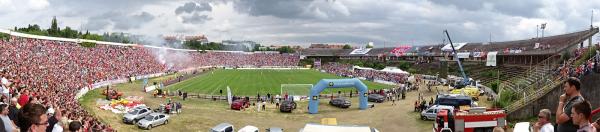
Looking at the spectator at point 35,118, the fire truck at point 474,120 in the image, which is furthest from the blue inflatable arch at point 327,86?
the spectator at point 35,118

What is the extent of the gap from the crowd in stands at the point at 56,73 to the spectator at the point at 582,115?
23.5 feet

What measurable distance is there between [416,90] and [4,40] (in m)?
43.3

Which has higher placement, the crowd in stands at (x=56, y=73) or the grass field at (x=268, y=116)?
the crowd in stands at (x=56, y=73)

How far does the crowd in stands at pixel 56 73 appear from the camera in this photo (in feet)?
41.9

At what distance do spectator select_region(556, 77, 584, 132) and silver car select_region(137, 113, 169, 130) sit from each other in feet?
81.4

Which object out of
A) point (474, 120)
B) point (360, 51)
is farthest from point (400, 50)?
point (474, 120)

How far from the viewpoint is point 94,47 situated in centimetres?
7806

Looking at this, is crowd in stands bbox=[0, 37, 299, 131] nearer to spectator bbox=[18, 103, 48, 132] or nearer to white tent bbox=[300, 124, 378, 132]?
spectator bbox=[18, 103, 48, 132]

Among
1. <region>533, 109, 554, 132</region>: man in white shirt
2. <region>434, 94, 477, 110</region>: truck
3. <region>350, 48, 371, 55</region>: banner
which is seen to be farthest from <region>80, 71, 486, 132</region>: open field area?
<region>350, 48, 371, 55</region>: banner

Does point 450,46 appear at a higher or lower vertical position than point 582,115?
higher

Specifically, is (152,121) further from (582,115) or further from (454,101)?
(582,115)

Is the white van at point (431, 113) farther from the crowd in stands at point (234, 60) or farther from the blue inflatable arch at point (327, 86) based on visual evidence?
the crowd in stands at point (234, 60)

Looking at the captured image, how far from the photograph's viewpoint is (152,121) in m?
29.6

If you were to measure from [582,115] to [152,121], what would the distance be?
26012mm
